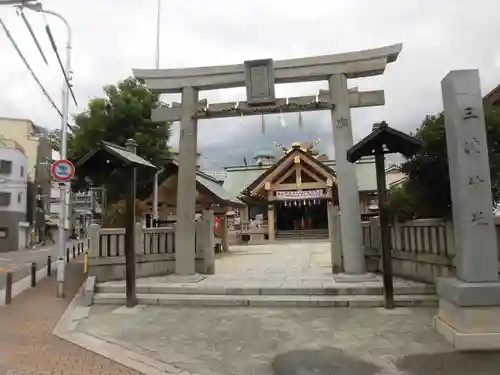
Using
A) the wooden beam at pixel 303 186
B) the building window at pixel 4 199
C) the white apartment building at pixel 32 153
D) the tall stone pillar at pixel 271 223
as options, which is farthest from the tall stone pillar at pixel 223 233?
the white apartment building at pixel 32 153

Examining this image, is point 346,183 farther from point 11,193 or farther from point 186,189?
point 11,193


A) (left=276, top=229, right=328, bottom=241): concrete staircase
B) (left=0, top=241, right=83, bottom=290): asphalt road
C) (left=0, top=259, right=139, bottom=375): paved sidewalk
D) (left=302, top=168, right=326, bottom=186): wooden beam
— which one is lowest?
(left=0, top=259, right=139, bottom=375): paved sidewalk

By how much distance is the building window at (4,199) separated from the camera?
3688cm

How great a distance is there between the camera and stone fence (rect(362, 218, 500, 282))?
8094mm

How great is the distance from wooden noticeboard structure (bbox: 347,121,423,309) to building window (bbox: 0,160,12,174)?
36.4m

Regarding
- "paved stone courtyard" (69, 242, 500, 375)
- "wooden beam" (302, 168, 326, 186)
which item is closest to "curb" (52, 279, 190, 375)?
"paved stone courtyard" (69, 242, 500, 375)

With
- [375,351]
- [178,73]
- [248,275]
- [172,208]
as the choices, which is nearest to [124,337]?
[375,351]

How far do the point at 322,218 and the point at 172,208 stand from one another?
17.0m

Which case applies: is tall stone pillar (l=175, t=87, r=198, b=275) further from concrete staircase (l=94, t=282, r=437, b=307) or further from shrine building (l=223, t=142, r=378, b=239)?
shrine building (l=223, t=142, r=378, b=239)

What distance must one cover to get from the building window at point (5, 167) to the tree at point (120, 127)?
23.2 m

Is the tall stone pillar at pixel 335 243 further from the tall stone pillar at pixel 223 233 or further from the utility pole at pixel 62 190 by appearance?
the tall stone pillar at pixel 223 233

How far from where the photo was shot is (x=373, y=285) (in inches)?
345

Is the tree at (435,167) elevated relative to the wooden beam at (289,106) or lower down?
lower down

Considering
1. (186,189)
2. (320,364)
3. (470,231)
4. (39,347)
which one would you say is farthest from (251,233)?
(320,364)
